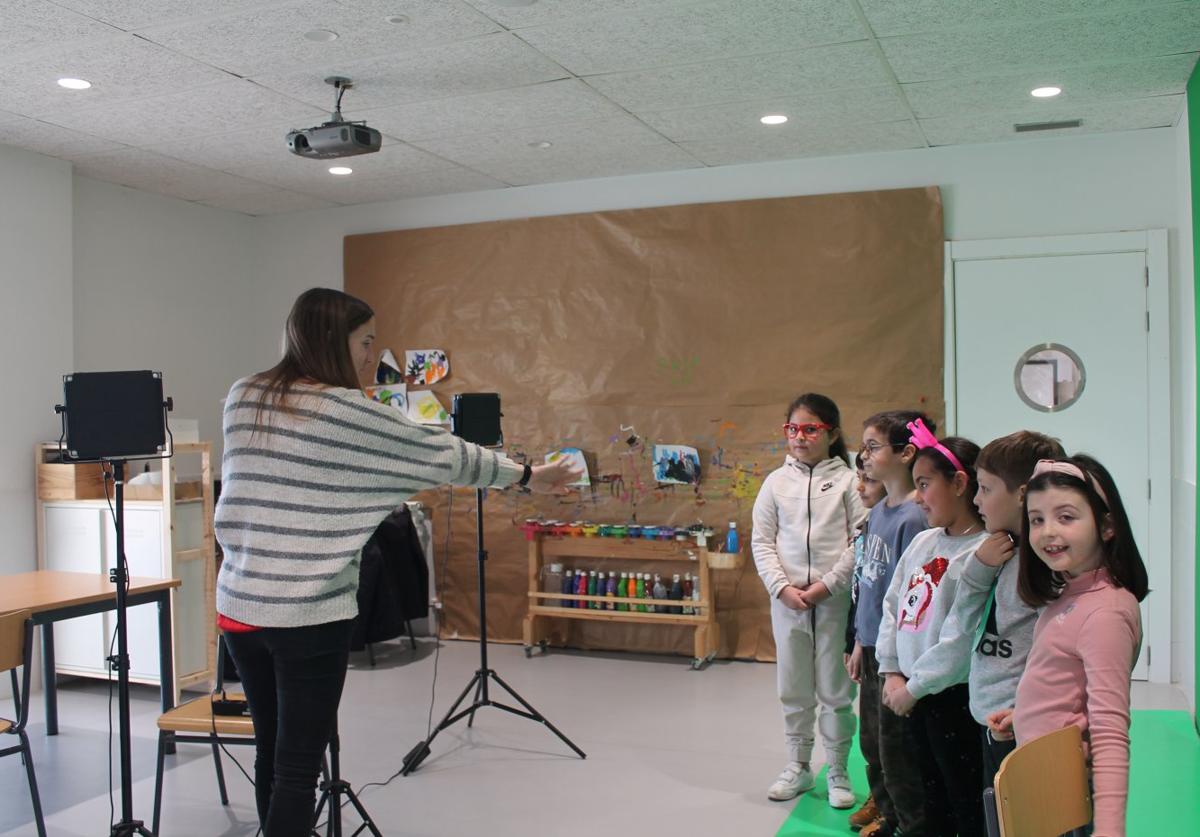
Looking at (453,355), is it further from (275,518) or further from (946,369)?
(275,518)

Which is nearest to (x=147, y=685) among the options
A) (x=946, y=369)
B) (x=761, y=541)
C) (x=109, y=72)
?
(x=109, y=72)

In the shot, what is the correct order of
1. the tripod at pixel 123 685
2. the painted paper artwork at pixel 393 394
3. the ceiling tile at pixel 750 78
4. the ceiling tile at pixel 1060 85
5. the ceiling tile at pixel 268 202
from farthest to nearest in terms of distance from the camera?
the painted paper artwork at pixel 393 394, the ceiling tile at pixel 268 202, the ceiling tile at pixel 1060 85, the ceiling tile at pixel 750 78, the tripod at pixel 123 685

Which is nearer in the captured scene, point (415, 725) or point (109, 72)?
point (109, 72)

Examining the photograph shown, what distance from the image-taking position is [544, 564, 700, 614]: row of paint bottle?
541cm

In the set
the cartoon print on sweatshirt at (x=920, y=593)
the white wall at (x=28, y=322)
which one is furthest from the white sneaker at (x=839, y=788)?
the white wall at (x=28, y=322)

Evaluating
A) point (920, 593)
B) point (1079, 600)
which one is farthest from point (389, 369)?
point (1079, 600)

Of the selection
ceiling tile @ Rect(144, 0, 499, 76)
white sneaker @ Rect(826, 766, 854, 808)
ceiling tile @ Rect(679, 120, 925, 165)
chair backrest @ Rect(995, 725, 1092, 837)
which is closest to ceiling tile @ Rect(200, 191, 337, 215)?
ceiling tile @ Rect(144, 0, 499, 76)

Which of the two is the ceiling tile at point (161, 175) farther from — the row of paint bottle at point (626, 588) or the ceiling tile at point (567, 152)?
the row of paint bottle at point (626, 588)

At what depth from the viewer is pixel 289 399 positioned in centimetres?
217

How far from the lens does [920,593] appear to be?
241 centimetres

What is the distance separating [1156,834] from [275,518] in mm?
2783

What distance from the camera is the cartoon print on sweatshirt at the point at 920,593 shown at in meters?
2.37

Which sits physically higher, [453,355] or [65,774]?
[453,355]

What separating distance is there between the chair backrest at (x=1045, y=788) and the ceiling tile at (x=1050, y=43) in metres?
2.67
